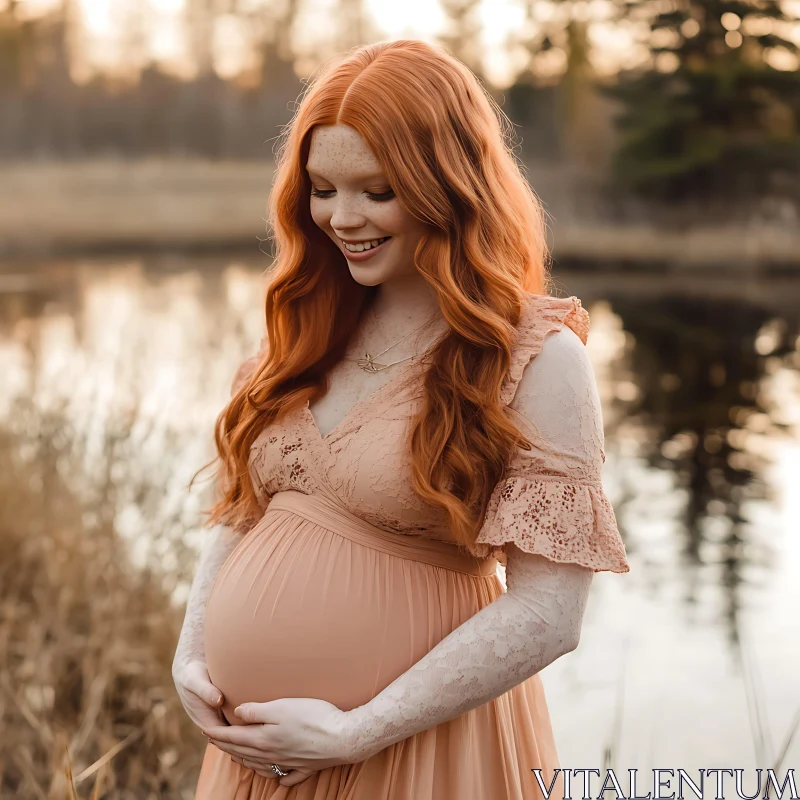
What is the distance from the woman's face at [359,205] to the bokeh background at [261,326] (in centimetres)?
51

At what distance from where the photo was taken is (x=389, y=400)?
1.52 m

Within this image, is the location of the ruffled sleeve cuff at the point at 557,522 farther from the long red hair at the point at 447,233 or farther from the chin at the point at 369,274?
the chin at the point at 369,274

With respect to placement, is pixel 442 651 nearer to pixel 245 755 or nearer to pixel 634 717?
pixel 245 755

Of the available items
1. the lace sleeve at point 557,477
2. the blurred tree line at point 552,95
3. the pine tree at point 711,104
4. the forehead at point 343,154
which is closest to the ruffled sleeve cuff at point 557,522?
the lace sleeve at point 557,477

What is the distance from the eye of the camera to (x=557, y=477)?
55.4 inches

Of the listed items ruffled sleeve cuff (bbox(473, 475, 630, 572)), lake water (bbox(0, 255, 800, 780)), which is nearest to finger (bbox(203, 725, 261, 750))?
ruffled sleeve cuff (bbox(473, 475, 630, 572))

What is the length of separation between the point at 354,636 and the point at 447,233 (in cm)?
61

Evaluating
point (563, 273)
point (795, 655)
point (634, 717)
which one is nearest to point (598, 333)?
point (563, 273)

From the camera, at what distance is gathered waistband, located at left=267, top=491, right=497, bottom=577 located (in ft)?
5.00

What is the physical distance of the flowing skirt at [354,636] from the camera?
1.50m

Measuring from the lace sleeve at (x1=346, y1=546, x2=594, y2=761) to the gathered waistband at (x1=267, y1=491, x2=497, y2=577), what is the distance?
6.4 inches

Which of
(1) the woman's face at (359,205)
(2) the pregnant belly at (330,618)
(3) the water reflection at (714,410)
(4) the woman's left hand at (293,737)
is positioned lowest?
(3) the water reflection at (714,410)

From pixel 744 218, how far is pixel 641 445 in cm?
1115

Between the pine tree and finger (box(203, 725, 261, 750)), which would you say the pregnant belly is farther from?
the pine tree
